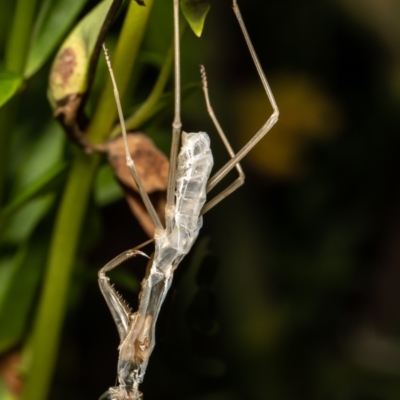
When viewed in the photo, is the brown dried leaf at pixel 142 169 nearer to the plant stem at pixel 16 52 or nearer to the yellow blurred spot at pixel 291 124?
the plant stem at pixel 16 52

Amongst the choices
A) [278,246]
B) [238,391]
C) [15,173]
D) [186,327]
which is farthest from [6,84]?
[278,246]

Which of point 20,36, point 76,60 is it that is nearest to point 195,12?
point 76,60

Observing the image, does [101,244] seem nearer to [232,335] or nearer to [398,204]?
[232,335]

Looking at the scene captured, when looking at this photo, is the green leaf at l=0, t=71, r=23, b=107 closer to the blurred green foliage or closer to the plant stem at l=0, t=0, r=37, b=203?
the plant stem at l=0, t=0, r=37, b=203

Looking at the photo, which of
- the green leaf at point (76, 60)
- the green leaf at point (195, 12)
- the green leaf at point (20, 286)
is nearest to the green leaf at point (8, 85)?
the green leaf at point (76, 60)

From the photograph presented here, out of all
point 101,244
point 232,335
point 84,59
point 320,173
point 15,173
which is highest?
point 84,59

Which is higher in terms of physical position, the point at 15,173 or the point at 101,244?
the point at 15,173
